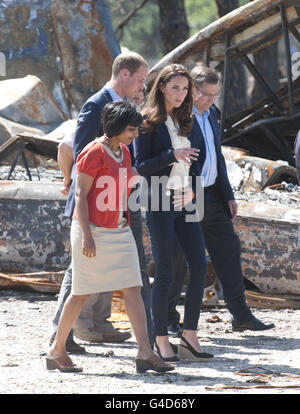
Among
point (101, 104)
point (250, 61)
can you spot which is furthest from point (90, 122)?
point (250, 61)

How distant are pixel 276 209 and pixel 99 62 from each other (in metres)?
5.49

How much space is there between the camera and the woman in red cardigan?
430cm

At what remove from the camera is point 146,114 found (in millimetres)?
4812

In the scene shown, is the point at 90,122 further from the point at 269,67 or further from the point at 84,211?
the point at 269,67

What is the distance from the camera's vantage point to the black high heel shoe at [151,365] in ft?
14.3

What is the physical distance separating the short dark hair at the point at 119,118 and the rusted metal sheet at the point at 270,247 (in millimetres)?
2383

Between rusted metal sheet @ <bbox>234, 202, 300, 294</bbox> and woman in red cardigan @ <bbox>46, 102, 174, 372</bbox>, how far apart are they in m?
2.28

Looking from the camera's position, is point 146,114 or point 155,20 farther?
point 155,20

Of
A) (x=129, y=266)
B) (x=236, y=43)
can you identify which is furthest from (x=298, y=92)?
(x=129, y=266)

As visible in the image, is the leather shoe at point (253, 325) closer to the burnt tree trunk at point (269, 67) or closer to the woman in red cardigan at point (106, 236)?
Answer: the woman in red cardigan at point (106, 236)

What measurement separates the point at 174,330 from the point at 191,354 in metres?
0.70

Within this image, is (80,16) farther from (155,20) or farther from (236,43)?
(155,20)

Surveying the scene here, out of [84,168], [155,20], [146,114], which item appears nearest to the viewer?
[84,168]

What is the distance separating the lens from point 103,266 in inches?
170
